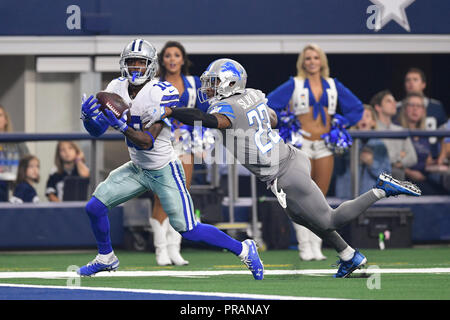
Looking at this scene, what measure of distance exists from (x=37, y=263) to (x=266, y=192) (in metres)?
2.94

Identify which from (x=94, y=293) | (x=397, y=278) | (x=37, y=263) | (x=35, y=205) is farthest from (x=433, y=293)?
(x=35, y=205)

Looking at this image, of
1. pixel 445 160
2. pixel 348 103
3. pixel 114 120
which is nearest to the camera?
pixel 114 120

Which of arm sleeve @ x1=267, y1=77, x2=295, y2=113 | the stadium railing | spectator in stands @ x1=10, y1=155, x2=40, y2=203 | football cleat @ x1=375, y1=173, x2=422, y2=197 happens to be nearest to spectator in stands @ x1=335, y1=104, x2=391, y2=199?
the stadium railing

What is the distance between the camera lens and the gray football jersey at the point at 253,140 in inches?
333

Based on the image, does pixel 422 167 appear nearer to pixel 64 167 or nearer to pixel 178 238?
pixel 178 238

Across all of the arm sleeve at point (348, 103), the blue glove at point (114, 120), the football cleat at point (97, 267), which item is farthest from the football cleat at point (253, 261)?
the arm sleeve at point (348, 103)

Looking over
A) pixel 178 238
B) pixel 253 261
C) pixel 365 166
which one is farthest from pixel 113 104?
pixel 365 166

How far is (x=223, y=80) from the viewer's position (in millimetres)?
8625

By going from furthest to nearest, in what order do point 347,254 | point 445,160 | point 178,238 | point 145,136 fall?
point 445,160, point 178,238, point 347,254, point 145,136

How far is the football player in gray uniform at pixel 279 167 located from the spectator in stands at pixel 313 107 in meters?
2.13

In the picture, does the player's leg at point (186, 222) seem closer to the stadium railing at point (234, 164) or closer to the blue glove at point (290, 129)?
the blue glove at point (290, 129)

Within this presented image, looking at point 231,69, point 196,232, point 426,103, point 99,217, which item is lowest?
point 196,232

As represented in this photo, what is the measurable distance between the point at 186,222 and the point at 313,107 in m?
2.97

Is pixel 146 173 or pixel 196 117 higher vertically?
pixel 196 117
